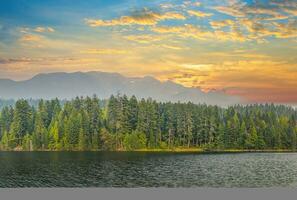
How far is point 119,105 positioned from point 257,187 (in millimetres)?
68143

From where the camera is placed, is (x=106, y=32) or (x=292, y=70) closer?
(x=292, y=70)

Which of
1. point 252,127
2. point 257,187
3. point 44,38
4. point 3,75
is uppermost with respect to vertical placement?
point 44,38

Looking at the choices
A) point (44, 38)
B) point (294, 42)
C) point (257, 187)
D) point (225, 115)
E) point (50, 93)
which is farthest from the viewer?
point (50, 93)

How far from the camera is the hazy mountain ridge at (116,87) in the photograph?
89375 mm

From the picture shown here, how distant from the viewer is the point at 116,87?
102 metres

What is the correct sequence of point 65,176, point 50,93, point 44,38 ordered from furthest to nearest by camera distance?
point 50,93
point 44,38
point 65,176

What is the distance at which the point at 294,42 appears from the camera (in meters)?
68.6

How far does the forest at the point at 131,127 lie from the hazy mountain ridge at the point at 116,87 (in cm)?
353

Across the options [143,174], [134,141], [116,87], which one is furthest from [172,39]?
[134,141]

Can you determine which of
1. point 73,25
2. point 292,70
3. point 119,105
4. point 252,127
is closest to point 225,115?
point 252,127

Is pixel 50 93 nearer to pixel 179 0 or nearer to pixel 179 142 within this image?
pixel 179 142

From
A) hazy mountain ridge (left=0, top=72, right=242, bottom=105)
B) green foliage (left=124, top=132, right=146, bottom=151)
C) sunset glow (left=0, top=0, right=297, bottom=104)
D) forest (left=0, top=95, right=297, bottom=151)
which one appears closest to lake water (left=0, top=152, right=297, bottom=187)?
sunset glow (left=0, top=0, right=297, bottom=104)

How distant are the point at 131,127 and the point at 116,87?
12.8 meters

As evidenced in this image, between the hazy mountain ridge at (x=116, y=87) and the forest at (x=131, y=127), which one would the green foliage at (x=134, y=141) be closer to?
the forest at (x=131, y=127)
